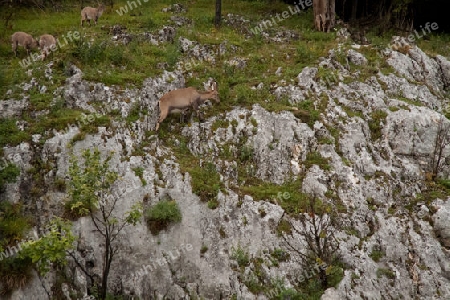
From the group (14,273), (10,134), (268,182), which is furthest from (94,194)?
(268,182)

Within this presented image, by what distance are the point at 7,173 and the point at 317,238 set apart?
32.9 ft

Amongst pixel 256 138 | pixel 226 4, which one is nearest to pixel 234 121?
pixel 256 138

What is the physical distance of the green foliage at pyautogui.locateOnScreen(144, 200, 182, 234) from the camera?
13.7m

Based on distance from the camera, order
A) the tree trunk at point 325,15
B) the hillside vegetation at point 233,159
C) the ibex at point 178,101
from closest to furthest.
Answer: the hillside vegetation at point 233,159, the ibex at point 178,101, the tree trunk at point 325,15

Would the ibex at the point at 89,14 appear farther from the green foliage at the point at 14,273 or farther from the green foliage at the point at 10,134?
the green foliage at the point at 14,273

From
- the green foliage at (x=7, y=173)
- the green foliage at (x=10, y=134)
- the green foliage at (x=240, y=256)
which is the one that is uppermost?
the green foliage at (x=10, y=134)

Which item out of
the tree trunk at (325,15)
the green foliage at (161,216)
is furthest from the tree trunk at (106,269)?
the tree trunk at (325,15)

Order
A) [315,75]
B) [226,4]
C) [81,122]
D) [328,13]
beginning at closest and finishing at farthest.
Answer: [81,122], [315,75], [328,13], [226,4]

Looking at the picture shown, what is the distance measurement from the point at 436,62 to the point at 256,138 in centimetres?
1216

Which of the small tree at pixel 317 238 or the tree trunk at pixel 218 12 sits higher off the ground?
the tree trunk at pixel 218 12

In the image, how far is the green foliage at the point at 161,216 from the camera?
13.7m

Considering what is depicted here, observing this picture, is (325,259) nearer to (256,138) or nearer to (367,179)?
(367,179)

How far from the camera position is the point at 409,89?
1973 cm

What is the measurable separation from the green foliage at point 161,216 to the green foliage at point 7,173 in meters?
4.36
